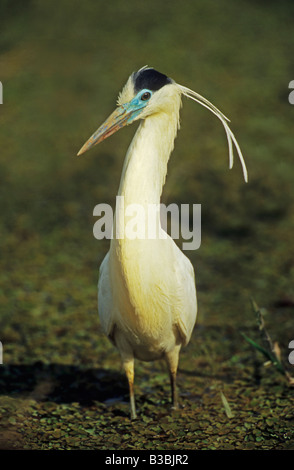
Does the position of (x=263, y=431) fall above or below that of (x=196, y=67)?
below

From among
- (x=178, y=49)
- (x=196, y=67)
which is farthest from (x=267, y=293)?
(x=178, y=49)

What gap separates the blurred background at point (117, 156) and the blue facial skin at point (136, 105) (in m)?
2.50

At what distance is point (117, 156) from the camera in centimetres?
983

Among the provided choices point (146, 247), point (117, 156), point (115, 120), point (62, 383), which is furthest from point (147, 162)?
point (117, 156)

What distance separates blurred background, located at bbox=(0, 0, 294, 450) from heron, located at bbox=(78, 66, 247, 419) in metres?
1.42

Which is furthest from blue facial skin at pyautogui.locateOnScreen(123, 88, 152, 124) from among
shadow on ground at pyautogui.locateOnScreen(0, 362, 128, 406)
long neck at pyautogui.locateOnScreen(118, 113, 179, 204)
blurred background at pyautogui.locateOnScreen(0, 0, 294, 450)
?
blurred background at pyautogui.locateOnScreen(0, 0, 294, 450)

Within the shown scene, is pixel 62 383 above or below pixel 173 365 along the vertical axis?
below

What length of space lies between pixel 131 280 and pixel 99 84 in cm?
887

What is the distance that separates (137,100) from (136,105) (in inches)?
1.2

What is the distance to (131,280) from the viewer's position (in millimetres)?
3607

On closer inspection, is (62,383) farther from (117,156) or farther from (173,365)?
(117,156)

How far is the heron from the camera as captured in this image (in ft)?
11.5

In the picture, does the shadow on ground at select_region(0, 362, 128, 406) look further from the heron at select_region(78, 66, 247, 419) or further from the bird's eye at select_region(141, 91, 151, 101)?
the bird's eye at select_region(141, 91, 151, 101)

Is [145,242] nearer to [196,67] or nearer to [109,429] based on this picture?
[109,429]
